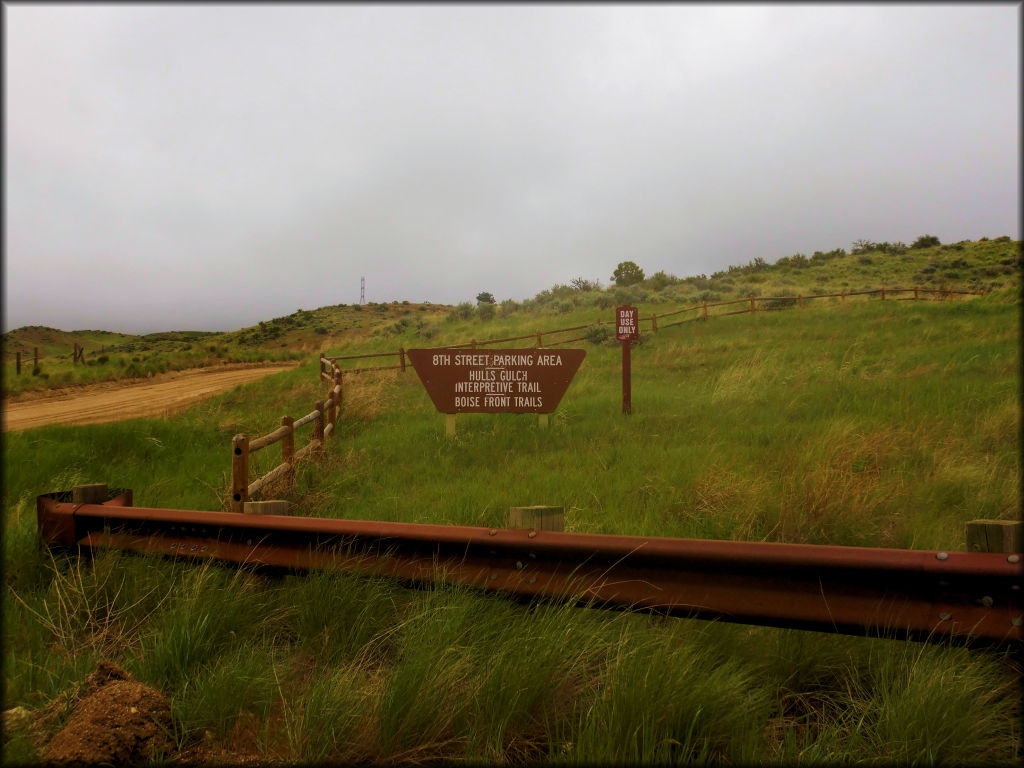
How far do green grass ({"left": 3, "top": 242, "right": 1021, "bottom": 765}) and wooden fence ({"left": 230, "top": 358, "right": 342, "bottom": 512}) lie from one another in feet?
0.97

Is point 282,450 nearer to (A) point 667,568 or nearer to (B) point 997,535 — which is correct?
(A) point 667,568

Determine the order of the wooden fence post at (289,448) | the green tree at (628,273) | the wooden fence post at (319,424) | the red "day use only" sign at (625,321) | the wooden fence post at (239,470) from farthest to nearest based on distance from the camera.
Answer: the green tree at (628,273) < the red "day use only" sign at (625,321) < the wooden fence post at (319,424) < the wooden fence post at (289,448) < the wooden fence post at (239,470)

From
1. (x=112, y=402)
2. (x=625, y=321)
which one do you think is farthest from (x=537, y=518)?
(x=112, y=402)

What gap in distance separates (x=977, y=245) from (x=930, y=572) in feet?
222

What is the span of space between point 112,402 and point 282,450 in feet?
40.2

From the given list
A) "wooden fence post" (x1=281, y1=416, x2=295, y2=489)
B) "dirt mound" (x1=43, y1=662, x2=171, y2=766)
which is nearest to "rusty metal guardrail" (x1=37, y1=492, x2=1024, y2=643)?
"dirt mound" (x1=43, y1=662, x2=171, y2=766)

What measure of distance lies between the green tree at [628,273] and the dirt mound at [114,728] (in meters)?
46.5

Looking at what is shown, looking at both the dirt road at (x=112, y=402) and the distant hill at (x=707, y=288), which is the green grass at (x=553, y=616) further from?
the distant hill at (x=707, y=288)

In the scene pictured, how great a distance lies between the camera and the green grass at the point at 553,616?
232 cm

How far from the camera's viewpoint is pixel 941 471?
5.80m

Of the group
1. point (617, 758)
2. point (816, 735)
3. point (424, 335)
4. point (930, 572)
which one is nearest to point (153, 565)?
point (617, 758)

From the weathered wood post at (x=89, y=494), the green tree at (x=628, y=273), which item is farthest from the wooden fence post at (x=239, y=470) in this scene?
the green tree at (x=628, y=273)

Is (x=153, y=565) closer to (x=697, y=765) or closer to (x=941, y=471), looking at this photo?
(x=697, y=765)

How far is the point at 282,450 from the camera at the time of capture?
7.74 metres
